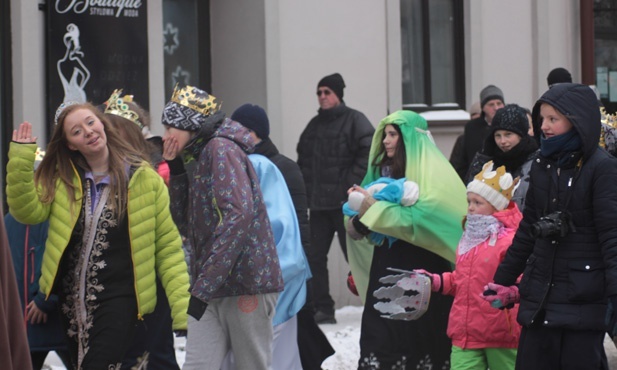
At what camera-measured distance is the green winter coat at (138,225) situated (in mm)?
6715

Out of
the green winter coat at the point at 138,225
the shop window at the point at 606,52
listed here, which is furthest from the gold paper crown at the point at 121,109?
the shop window at the point at 606,52

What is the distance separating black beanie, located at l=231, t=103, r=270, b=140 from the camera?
857 cm

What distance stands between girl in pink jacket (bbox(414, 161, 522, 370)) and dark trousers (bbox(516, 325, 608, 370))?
947 millimetres

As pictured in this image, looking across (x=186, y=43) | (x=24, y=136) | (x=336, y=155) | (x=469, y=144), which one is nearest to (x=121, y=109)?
(x=24, y=136)

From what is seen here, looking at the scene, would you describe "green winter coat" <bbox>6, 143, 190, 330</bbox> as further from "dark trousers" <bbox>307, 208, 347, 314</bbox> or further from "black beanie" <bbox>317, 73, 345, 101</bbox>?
"black beanie" <bbox>317, 73, 345, 101</bbox>

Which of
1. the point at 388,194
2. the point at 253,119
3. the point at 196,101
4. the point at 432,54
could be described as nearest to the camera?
the point at 196,101

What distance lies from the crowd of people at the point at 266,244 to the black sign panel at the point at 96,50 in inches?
115

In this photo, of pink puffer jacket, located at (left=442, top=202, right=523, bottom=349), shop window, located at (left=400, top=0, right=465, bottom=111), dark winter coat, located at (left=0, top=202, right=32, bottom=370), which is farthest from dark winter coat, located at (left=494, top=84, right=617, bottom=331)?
shop window, located at (left=400, top=0, right=465, bottom=111)

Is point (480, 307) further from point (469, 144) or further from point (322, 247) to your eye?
point (322, 247)

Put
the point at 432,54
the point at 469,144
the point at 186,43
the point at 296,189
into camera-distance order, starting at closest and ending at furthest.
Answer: the point at 296,189
the point at 469,144
the point at 186,43
the point at 432,54

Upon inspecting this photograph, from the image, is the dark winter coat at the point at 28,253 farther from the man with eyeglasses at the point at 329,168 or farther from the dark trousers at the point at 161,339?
the man with eyeglasses at the point at 329,168

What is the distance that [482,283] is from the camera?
7.37m

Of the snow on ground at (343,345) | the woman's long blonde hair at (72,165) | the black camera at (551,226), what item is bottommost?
the snow on ground at (343,345)

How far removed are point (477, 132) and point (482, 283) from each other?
4483mm
